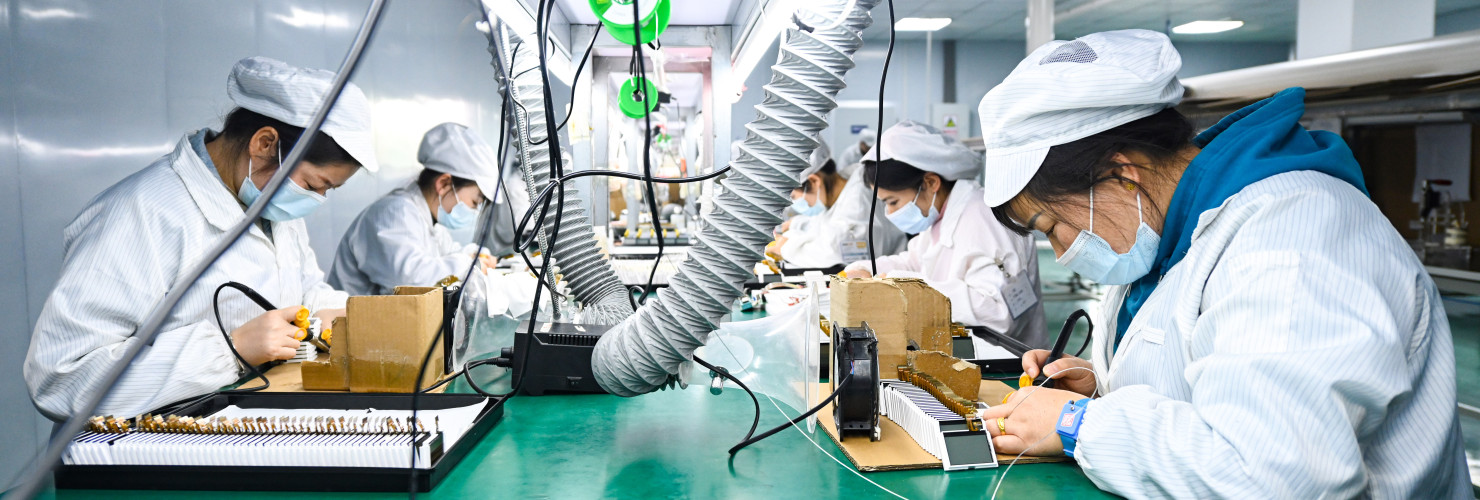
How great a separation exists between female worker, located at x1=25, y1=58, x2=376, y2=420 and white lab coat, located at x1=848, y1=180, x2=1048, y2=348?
5.59ft

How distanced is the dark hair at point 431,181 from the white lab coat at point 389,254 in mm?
105

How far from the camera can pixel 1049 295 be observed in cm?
646

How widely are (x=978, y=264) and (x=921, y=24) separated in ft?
22.1

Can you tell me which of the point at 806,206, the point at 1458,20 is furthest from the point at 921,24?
the point at 1458,20

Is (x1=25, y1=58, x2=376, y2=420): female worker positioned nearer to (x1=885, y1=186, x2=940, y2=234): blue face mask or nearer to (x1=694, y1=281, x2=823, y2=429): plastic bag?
(x1=694, y1=281, x2=823, y2=429): plastic bag

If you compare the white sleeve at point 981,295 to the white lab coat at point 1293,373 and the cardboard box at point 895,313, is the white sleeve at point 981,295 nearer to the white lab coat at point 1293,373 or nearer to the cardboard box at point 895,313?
the cardboard box at point 895,313

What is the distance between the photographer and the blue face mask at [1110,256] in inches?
45.0

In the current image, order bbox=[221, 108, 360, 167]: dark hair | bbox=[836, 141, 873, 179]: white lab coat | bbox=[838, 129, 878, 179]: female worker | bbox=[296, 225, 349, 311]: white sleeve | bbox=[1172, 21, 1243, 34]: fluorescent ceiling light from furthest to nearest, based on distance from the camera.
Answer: bbox=[1172, 21, 1243, 34]: fluorescent ceiling light → bbox=[836, 141, 873, 179]: white lab coat → bbox=[838, 129, 878, 179]: female worker → bbox=[296, 225, 349, 311]: white sleeve → bbox=[221, 108, 360, 167]: dark hair

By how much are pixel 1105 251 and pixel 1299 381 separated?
398mm

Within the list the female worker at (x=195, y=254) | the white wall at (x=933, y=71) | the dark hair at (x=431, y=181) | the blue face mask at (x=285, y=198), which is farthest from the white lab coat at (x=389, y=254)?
the white wall at (x=933, y=71)

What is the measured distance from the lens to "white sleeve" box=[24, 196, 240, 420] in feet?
4.45

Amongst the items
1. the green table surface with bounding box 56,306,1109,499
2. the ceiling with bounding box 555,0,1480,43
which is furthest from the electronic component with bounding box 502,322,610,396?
the ceiling with bounding box 555,0,1480,43

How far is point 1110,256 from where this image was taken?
46.5 inches

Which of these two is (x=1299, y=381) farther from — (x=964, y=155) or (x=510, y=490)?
(x=964, y=155)
